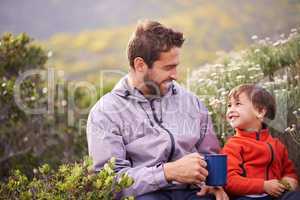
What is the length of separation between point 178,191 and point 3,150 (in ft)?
10.7

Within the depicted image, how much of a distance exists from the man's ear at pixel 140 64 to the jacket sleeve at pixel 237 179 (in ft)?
2.43

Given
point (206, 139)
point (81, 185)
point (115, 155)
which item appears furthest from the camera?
point (206, 139)

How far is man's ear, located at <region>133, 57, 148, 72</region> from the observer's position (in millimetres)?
3797

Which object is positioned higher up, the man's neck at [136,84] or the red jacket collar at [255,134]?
the man's neck at [136,84]

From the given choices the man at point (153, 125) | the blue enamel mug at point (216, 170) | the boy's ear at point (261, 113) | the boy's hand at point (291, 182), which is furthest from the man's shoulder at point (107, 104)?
the boy's hand at point (291, 182)

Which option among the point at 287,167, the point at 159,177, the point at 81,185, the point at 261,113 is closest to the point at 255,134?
the point at 261,113

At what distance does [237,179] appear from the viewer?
362cm

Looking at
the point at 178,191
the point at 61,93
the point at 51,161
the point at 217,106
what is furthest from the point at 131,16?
the point at 178,191

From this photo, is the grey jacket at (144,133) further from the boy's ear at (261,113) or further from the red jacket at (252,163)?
the boy's ear at (261,113)

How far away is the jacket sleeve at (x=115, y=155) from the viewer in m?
3.40

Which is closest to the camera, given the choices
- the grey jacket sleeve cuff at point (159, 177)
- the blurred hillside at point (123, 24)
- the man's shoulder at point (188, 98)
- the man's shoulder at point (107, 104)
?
the grey jacket sleeve cuff at point (159, 177)

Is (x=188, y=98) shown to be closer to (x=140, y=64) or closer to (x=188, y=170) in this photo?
(x=140, y=64)

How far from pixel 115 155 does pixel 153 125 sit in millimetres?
346

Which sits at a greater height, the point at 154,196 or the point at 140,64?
the point at 140,64
